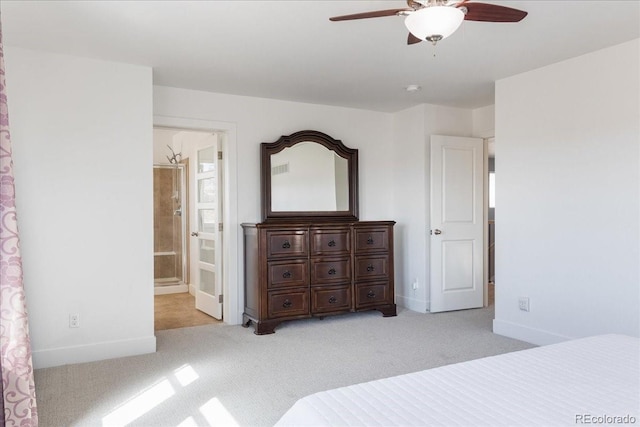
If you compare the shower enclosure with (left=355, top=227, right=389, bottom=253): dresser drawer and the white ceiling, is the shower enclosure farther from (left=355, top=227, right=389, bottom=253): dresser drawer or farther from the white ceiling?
(left=355, top=227, right=389, bottom=253): dresser drawer

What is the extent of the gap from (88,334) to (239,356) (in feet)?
3.75

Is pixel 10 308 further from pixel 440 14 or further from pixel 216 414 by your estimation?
pixel 440 14

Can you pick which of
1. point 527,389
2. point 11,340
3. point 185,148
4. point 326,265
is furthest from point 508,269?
point 185,148

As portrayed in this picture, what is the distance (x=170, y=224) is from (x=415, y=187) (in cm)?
370

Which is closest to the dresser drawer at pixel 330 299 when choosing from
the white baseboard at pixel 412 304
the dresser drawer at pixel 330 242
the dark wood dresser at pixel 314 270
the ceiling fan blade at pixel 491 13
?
the dark wood dresser at pixel 314 270

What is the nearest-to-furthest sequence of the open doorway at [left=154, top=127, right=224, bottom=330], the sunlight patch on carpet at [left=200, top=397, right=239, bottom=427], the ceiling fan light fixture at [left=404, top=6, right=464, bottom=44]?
the ceiling fan light fixture at [left=404, top=6, right=464, bottom=44]
the sunlight patch on carpet at [left=200, top=397, right=239, bottom=427]
the open doorway at [left=154, top=127, right=224, bottom=330]

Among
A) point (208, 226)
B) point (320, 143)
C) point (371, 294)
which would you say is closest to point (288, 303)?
point (371, 294)

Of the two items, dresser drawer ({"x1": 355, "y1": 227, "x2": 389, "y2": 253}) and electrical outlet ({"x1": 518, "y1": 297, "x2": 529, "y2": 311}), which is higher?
dresser drawer ({"x1": 355, "y1": 227, "x2": 389, "y2": 253})

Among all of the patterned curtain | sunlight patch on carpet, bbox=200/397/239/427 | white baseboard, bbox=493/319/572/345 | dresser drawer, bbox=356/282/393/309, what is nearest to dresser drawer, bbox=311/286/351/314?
dresser drawer, bbox=356/282/393/309

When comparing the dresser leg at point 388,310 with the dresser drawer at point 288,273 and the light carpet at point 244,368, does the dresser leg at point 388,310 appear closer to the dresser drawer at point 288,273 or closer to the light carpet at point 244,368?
the light carpet at point 244,368

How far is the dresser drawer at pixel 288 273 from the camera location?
433cm

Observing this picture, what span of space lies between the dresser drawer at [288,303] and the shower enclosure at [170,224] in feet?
9.28

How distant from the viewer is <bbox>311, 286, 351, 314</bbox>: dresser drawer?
14.9ft

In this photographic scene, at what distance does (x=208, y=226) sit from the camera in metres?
5.27
